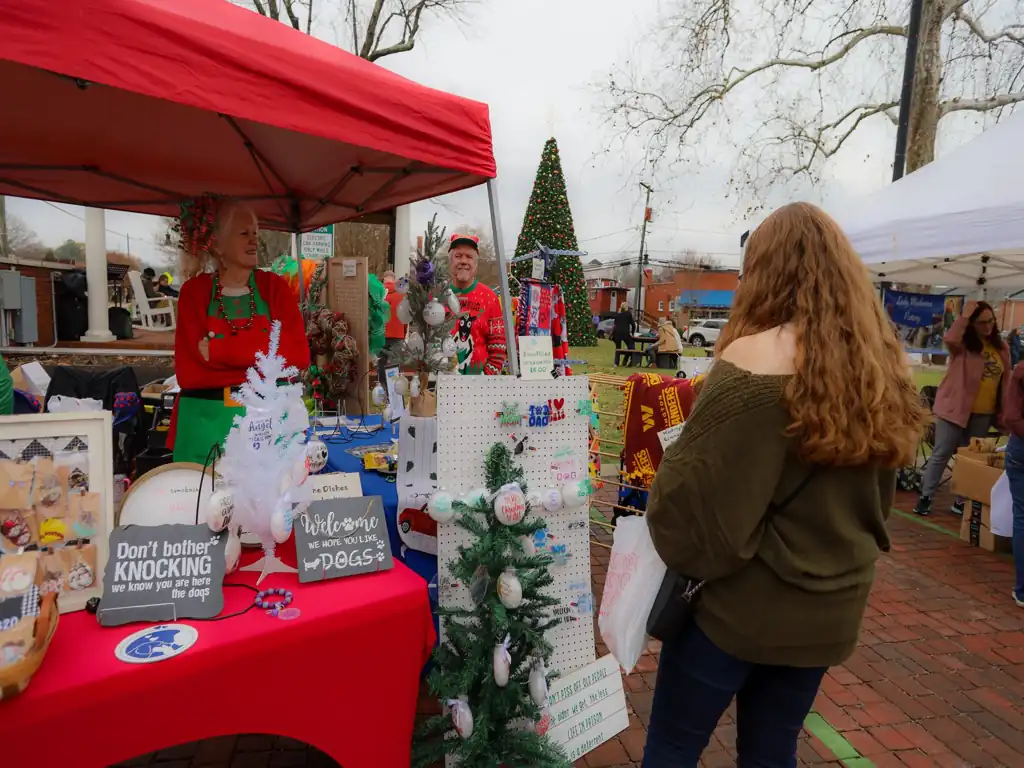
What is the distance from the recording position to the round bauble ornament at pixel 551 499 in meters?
2.11

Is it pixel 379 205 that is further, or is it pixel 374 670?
pixel 379 205

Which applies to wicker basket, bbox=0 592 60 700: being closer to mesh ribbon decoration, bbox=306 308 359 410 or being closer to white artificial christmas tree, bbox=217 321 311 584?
white artificial christmas tree, bbox=217 321 311 584

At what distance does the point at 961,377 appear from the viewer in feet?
16.7

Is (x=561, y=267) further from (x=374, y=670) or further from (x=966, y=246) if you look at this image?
(x=374, y=670)

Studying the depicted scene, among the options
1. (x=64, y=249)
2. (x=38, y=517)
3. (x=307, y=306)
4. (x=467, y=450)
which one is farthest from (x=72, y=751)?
(x=64, y=249)

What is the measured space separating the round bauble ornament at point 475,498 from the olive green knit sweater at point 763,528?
679 millimetres

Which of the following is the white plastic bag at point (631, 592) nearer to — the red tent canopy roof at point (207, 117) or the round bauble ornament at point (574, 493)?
the round bauble ornament at point (574, 493)

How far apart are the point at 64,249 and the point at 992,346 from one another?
41.7 meters

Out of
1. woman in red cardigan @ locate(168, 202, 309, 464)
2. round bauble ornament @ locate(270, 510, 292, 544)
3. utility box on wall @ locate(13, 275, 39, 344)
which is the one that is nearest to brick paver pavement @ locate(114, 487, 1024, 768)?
round bauble ornament @ locate(270, 510, 292, 544)

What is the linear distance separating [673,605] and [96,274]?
12.2 metres

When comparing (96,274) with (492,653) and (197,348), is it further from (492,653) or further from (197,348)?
(492,653)

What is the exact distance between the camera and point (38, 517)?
142 cm

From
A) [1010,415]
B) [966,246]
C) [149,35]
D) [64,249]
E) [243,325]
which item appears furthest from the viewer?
[64,249]

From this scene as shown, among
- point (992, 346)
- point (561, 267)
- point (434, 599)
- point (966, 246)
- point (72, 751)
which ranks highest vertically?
point (561, 267)
